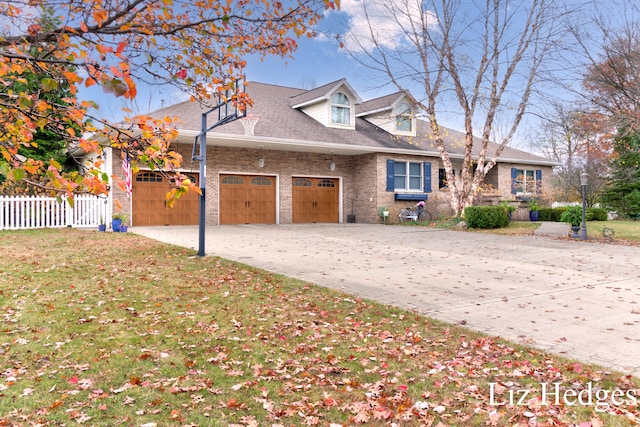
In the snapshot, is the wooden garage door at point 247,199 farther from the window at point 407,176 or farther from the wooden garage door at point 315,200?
the window at point 407,176

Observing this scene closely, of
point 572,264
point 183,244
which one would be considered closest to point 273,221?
point 183,244

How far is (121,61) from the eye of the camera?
2924mm

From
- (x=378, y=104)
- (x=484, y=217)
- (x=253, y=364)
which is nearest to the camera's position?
(x=253, y=364)

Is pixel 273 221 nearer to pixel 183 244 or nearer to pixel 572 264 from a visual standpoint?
pixel 183 244

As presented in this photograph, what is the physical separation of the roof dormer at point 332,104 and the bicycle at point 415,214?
488 cm

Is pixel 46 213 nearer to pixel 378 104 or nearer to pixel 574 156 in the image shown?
pixel 378 104

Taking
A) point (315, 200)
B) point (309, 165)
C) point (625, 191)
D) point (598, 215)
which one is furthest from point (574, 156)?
point (309, 165)

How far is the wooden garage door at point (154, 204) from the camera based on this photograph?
1719cm

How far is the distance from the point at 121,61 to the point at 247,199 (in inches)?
651

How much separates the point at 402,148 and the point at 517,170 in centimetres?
860

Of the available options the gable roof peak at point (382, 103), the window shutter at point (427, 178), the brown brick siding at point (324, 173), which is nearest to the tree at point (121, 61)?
the brown brick siding at point (324, 173)

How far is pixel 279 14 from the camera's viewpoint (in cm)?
541

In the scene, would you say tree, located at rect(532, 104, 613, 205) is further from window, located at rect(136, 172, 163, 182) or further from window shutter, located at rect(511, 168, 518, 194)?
window, located at rect(136, 172, 163, 182)

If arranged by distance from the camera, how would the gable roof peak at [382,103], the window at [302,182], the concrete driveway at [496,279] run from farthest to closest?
the gable roof peak at [382,103] < the window at [302,182] < the concrete driveway at [496,279]
